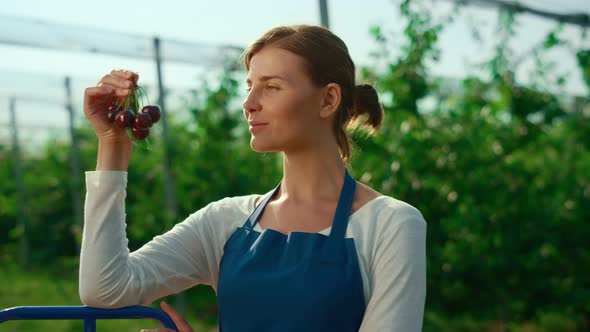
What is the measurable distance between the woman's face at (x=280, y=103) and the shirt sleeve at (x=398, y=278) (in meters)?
0.25

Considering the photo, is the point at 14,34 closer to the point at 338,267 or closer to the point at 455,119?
the point at 455,119

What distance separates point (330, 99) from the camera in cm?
169

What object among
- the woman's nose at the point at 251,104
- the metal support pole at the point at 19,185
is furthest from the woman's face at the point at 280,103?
the metal support pole at the point at 19,185

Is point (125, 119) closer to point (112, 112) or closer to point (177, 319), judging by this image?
point (112, 112)

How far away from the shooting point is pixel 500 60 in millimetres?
4992

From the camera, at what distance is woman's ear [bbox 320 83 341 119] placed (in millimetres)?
1677

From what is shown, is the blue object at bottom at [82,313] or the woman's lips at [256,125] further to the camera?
the woman's lips at [256,125]

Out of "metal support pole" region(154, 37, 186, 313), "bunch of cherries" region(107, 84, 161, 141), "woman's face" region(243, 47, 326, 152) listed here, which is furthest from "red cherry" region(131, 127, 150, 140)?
"metal support pole" region(154, 37, 186, 313)

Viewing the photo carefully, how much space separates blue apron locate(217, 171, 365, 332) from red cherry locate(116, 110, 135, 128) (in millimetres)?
332

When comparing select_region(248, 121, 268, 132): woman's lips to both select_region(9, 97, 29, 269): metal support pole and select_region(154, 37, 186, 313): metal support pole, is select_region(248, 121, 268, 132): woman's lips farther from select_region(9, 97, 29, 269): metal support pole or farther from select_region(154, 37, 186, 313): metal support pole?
select_region(9, 97, 29, 269): metal support pole

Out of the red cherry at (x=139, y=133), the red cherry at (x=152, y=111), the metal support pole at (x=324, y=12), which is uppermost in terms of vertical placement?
the metal support pole at (x=324, y=12)

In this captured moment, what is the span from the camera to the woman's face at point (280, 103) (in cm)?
161

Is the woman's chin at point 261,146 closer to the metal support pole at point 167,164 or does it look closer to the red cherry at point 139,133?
the red cherry at point 139,133

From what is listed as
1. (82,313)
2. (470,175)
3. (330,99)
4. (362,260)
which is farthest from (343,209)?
(470,175)
